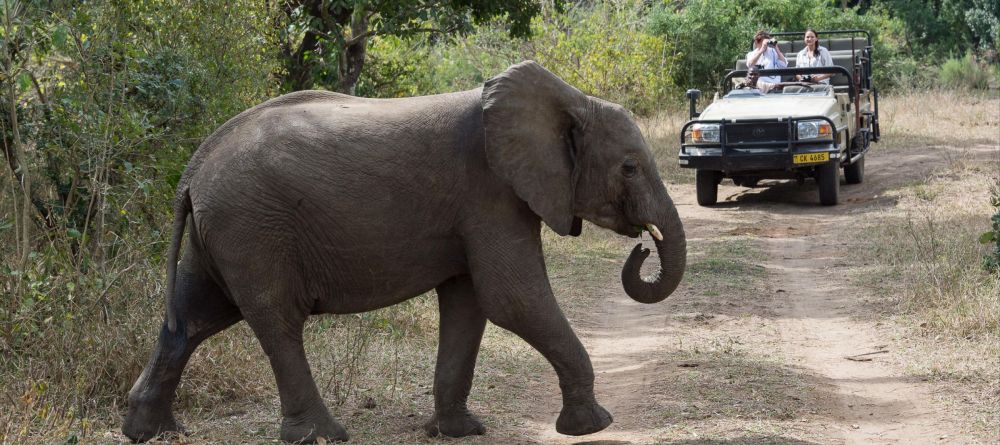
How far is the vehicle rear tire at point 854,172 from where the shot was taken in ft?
55.6

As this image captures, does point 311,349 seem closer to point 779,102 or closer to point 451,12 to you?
point 451,12

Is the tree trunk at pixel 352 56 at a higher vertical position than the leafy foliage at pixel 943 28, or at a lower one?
higher

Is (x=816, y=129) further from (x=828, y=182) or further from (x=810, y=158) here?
(x=828, y=182)

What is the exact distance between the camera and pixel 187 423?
20.9 feet

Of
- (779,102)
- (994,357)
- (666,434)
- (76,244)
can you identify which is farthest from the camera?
(779,102)

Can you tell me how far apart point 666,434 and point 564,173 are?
1485mm

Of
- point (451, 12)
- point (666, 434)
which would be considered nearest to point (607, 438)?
point (666, 434)

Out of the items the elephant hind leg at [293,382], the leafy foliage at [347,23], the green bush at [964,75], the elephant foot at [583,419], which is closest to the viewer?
the elephant hind leg at [293,382]

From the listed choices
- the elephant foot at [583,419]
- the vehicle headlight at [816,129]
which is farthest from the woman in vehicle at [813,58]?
the elephant foot at [583,419]

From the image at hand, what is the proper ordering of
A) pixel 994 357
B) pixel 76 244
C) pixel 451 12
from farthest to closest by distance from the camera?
pixel 451 12, pixel 76 244, pixel 994 357

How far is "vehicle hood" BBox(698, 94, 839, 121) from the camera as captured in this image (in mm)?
14758

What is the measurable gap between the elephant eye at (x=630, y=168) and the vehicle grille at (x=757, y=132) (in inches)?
362

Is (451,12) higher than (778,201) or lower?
higher

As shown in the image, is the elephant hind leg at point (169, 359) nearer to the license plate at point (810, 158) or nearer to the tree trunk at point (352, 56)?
the tree trunk at point (352, 56)
